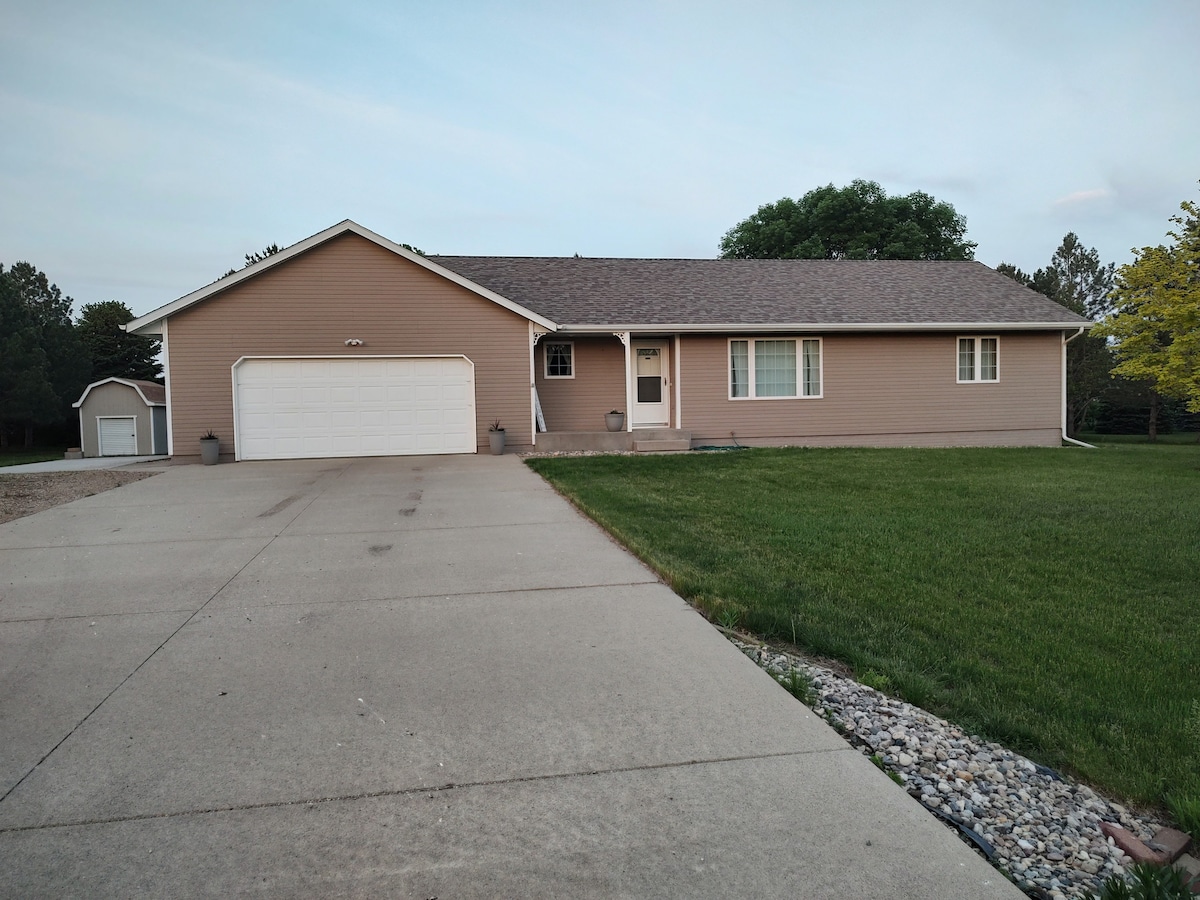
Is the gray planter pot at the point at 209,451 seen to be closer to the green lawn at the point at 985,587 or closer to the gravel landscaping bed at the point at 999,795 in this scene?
the green lawn at the point at 985,587

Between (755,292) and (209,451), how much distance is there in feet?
41.6

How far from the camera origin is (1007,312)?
17625 mm

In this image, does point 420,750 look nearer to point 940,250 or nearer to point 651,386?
point 651,386

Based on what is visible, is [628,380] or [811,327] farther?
[628,380]

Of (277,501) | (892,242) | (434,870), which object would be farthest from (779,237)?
(434,870)

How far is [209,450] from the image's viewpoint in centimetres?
1400

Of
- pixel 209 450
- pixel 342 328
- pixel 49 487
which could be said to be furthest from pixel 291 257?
pixel 49 487

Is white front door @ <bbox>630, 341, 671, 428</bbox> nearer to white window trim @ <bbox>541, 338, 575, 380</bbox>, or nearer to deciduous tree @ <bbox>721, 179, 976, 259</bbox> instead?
white window trim @ <bbox>541, 338, 575, 380</bbox>

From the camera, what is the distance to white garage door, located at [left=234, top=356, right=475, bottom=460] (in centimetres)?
1453

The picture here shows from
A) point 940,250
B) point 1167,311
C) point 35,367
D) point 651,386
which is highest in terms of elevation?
point 940,250

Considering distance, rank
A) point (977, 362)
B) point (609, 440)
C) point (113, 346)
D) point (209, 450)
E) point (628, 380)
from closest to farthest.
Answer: point (209, 450) → point (609, 440) → point (628, 380) → point (977, 362) → point (113, 346)

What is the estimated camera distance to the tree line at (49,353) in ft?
106

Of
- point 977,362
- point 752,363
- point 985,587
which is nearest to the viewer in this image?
point 985,587

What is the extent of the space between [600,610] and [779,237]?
1519 inches
